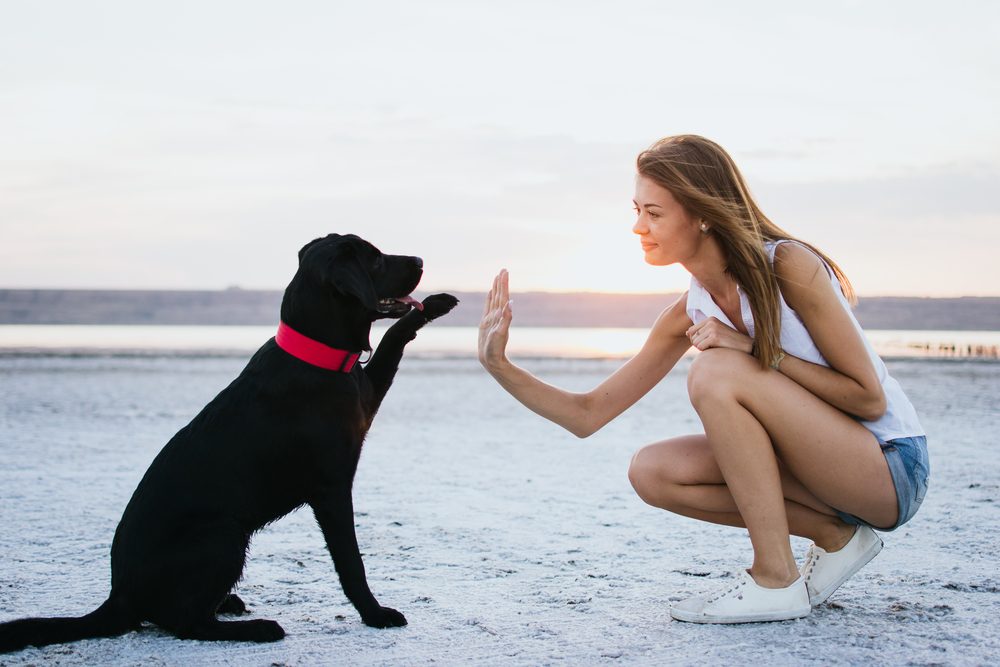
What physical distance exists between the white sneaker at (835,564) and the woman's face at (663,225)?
3.69 ft

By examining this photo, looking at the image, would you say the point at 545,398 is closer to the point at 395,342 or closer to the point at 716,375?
the point at 395,342

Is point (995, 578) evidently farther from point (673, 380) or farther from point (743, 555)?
point (673, 380)

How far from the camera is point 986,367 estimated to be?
15.7 meters

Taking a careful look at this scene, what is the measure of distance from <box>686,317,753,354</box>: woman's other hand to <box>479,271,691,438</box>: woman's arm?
32 cm

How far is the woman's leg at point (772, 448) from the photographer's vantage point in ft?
10.2

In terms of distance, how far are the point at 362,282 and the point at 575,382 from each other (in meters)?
9.73

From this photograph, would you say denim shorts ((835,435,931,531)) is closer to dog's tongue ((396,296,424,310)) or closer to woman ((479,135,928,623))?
woman ((479,135,928,623))

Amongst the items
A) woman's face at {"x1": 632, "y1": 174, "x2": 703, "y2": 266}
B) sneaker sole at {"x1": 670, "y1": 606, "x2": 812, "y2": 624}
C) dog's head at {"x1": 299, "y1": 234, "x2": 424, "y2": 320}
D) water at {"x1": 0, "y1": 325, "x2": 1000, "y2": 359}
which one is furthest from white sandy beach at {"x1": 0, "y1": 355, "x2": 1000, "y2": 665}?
water at {"x1": 0, "y1": 325, "x2": 1000, "y2": 359}

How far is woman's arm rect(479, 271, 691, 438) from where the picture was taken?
354 centimetres

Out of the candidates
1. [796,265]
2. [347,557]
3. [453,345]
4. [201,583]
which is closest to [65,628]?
[201,583]

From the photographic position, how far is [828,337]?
3.06 metres

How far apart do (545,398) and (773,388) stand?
87 cm

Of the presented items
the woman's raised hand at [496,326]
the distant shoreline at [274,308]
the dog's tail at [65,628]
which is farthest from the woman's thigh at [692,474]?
the distant shoreline at [274,308]

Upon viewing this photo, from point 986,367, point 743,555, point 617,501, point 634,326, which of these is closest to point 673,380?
point 986,367
